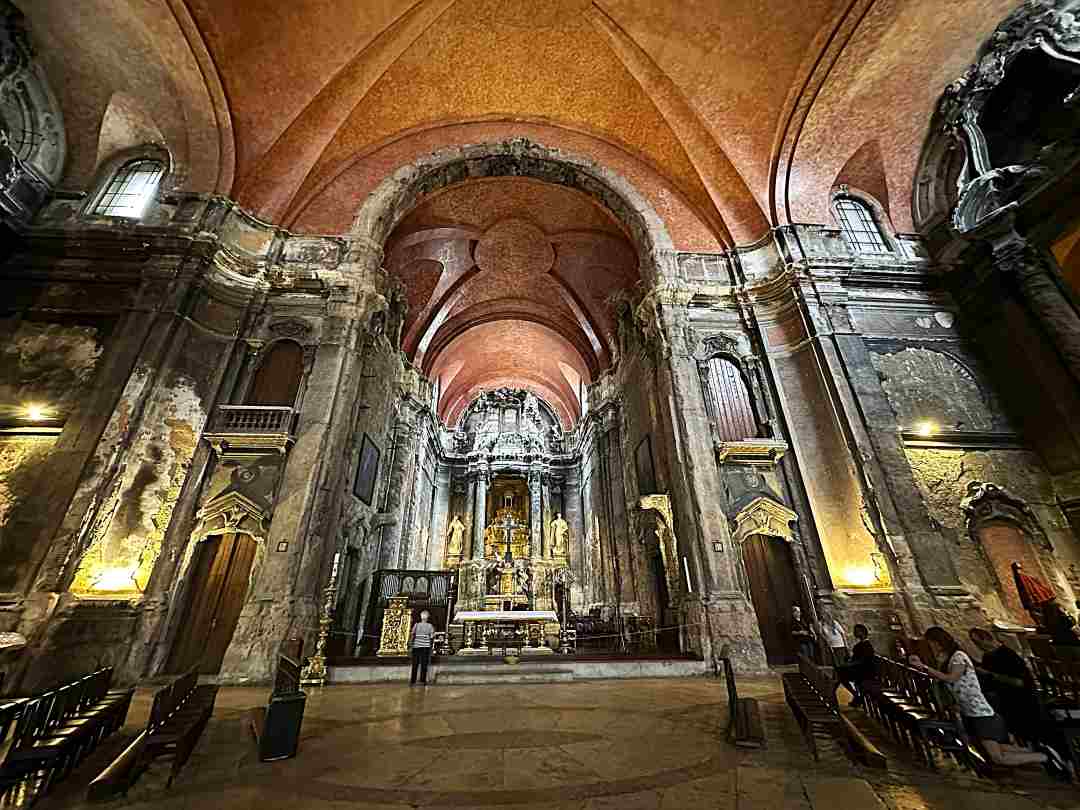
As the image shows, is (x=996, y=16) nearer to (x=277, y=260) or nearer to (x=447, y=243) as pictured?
(x=447, y=243)

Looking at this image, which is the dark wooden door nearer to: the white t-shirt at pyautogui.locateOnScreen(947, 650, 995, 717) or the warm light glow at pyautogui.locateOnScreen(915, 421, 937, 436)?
the warm light glow at pyautogui.locateOnScreen(915, 421, 937, 436)

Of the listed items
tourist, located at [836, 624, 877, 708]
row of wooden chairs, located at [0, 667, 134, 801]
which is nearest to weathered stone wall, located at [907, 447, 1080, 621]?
tourist, located at [836, 624, 877, 708]

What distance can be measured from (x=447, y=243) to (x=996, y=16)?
628 inches

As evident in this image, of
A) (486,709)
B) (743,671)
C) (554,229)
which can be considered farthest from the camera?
(554,229)

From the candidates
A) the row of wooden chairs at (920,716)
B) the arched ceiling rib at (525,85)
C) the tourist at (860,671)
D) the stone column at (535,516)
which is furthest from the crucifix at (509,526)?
the row of wooden chairs at (920,716)

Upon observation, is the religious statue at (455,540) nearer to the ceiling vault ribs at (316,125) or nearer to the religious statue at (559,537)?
the religious statue at (559,537)

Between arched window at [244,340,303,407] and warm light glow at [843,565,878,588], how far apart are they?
12468mm

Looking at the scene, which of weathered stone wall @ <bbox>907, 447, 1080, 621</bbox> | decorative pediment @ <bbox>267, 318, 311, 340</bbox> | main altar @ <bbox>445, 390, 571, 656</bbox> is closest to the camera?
weathered stone wall @ <bbox>907, 447, 1080, 621</bbox>

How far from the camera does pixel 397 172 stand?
12.8m

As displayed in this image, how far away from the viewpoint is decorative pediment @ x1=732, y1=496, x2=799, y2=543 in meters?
9.40

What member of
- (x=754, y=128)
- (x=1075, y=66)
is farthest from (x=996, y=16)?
(x=754, y=128)

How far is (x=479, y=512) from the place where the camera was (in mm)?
23844

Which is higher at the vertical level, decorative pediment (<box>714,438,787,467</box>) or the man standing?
decorative pediment (<box>714,438,787,467</box>)

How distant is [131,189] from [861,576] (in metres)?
19.5
